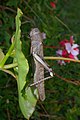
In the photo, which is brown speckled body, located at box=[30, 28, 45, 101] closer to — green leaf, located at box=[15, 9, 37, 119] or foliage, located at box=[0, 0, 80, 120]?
green leaf, located at box=[15, 9, 37, 119]

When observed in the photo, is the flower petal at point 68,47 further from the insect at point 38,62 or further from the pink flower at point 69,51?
the insect at point 38,62

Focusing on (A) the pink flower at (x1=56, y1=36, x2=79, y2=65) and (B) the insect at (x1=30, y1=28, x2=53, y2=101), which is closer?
(B) the insect at (x1=30, y1=28, x2=53, y2=101)

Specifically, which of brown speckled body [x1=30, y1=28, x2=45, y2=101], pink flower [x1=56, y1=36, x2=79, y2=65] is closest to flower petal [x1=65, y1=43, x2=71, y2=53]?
pink flower [x1=56, y1=36, x2=79, y2=65]

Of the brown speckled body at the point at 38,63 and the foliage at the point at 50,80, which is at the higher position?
the brown speckled body at the point at 38,63

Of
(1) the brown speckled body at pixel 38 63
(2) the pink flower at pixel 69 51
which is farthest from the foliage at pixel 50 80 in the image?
(1) the brown speckled body at pixel 38 63

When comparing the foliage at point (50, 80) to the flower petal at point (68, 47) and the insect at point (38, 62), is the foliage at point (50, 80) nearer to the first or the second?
the flower petal at point (68, 47)

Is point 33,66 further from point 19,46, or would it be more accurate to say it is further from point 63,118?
point 63,118

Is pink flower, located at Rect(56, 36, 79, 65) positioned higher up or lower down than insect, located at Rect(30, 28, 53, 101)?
lower down

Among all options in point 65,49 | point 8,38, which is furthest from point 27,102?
point 65,49

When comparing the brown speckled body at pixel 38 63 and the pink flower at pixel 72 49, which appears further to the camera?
the pink flower at pixel 72 49
